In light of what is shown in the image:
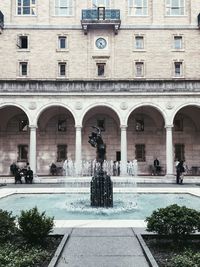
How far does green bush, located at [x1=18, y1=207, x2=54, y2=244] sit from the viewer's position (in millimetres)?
7469

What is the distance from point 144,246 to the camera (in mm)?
7230

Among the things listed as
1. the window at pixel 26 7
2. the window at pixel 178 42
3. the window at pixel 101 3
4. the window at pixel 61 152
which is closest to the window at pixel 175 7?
the window at pixel 178 42

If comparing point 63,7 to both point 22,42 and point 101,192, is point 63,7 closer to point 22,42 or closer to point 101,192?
point 22,42

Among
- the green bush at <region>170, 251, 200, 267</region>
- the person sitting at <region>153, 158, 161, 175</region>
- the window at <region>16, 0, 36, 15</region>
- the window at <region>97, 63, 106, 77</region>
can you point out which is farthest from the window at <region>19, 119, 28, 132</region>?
the green bush at <region>170, 251, 200, 267</region>

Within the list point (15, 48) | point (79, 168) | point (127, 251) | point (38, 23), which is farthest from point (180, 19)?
point (127, 251)

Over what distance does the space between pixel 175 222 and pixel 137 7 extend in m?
32.4

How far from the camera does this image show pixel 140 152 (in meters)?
34.4

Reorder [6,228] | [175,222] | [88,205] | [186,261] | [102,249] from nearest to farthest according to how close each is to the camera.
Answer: [186,261] → [102,249] → [175,222] → [6,228] → [88,205]

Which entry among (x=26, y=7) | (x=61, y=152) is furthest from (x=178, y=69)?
(x=26, y=7)

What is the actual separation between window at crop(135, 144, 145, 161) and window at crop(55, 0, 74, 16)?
627 inches

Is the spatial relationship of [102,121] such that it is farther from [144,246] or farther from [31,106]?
→ [144,246]

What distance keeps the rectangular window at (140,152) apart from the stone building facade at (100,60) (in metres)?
0.10

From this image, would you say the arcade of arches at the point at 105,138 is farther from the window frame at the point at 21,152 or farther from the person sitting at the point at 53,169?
the person sitting at the point at 53,169

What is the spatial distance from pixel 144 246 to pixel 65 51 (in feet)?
101
